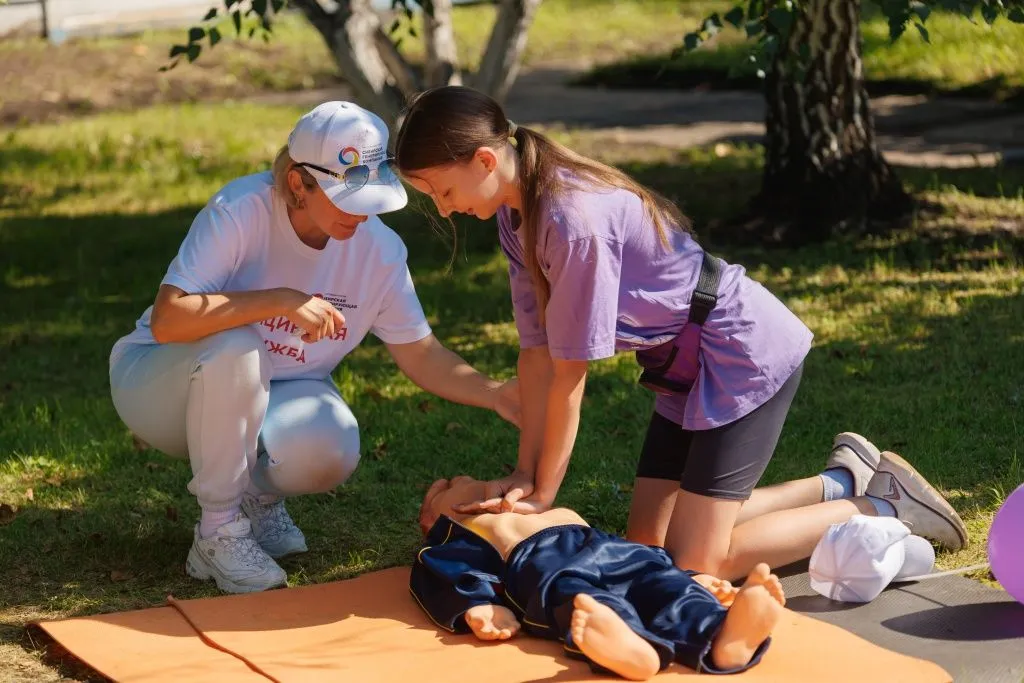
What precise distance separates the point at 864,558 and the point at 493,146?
1464 millimetres

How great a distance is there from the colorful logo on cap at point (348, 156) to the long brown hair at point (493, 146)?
29cm

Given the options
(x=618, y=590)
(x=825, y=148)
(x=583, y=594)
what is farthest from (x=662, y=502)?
(x=825, y=148)

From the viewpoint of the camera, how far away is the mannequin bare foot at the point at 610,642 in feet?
10.5

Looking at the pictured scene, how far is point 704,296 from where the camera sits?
372 centimetres

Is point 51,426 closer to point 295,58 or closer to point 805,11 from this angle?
point 805,11

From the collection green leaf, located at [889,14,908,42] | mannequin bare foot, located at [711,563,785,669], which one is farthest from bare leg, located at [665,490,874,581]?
green leaf, located at [889,14,908,42]

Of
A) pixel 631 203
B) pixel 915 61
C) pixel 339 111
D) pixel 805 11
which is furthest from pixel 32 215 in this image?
pixel 915 61

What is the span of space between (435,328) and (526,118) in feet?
15.5

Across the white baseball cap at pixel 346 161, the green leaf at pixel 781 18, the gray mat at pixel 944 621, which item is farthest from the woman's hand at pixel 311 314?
the green leaf at pixel 781 18

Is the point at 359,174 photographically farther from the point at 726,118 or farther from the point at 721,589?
the point at 726,118

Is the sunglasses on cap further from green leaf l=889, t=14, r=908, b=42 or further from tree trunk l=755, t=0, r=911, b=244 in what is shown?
tree trunk l=755, t=0, r=911, b=244

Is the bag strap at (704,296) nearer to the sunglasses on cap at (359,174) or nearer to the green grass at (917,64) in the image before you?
the sunglasses on cap at (359,174)

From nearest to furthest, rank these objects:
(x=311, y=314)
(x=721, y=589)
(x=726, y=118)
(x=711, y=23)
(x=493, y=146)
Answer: (x=493, y=146) < (x=721, y=589) < (x=311, y=314) < (x=711, y=23) < (x=726, y=118)

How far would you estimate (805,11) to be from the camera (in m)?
7.33
